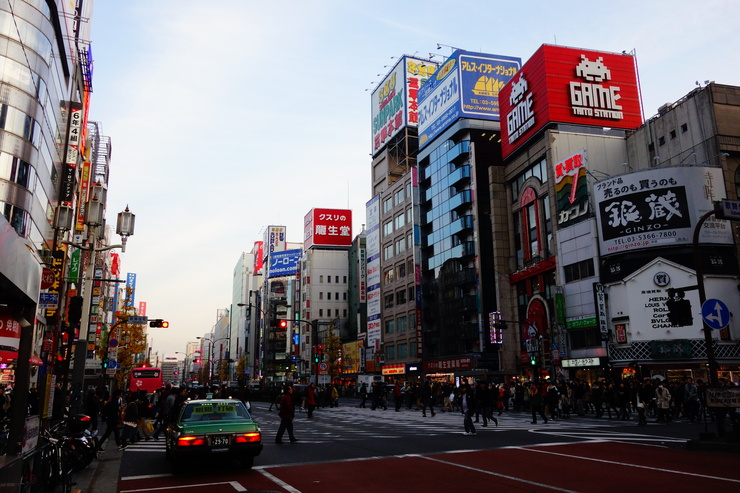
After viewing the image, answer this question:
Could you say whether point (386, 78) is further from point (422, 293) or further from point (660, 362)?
point (660, 362)

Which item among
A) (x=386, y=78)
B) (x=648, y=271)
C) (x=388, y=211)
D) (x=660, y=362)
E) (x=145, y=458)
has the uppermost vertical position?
(x=386, y=78)

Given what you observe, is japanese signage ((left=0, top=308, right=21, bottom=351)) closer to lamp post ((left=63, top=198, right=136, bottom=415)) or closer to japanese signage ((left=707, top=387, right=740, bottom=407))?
lamp post ((left=63, top=198, right=136, bottom=415))

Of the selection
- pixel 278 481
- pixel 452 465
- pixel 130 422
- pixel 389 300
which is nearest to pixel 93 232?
pixel 130 422

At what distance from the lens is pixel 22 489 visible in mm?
6902

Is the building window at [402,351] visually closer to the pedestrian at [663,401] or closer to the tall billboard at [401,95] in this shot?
the tall billboard at [401,95]

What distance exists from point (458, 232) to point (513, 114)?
14279 millimetres

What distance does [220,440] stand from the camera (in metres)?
11.7

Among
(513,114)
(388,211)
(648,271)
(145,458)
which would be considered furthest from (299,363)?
(145,458)

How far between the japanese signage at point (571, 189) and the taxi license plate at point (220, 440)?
4019cm

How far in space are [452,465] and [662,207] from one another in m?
34.8

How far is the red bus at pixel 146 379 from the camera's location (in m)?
49.8

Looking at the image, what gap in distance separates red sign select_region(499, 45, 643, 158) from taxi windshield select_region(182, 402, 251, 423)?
45.4m

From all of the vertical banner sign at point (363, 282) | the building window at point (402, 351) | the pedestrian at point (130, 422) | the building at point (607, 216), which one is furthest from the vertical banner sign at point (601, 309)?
the vertical banner sign at point (363, 282)

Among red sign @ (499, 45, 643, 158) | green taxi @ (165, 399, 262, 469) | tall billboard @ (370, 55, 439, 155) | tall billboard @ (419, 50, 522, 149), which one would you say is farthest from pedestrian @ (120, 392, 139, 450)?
tall billboard @ (370, 55, 439, 155)
